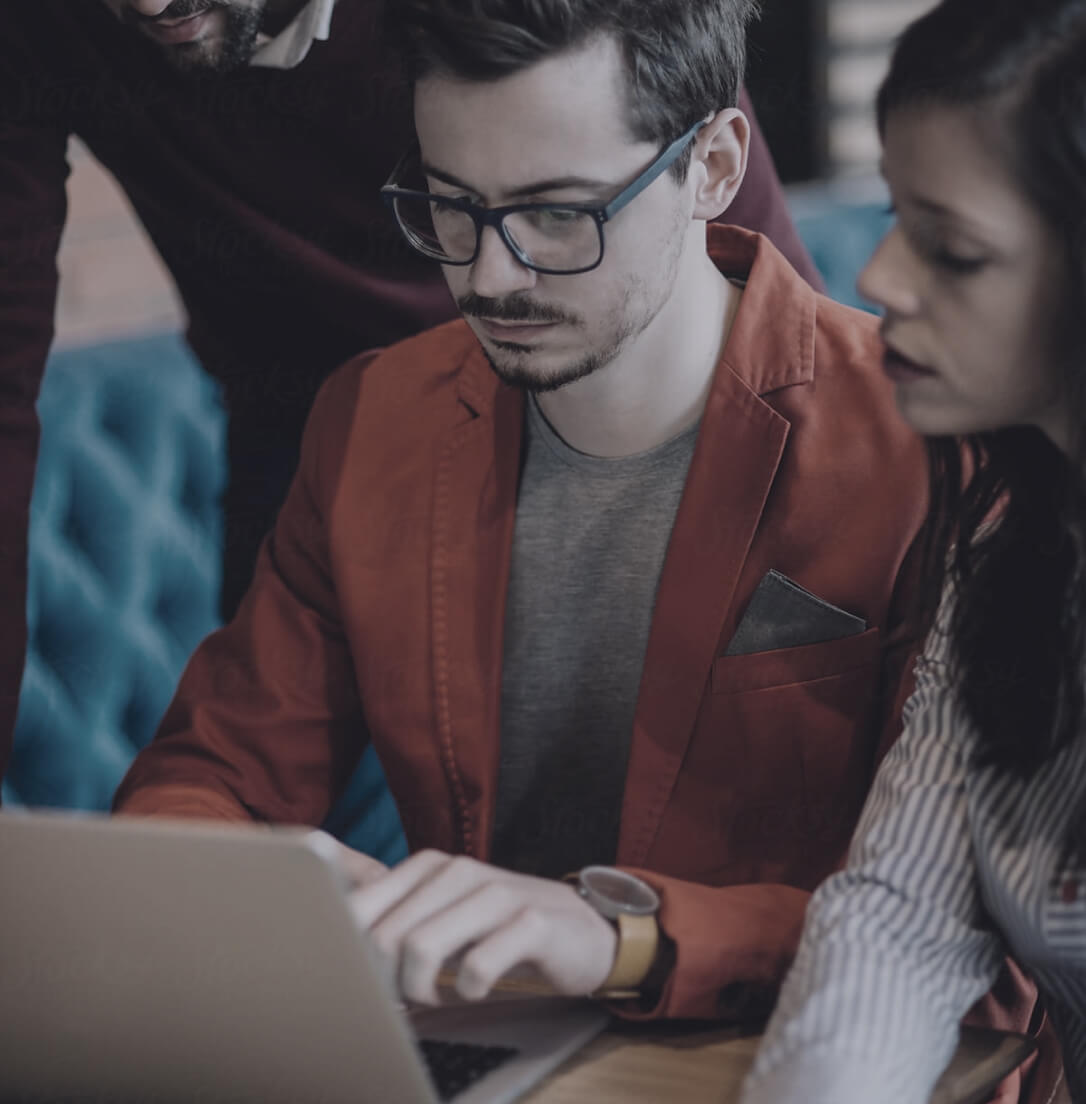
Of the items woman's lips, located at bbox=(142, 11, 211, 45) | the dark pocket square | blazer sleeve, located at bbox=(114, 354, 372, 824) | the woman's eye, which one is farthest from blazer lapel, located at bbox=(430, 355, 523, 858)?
the woman's eye

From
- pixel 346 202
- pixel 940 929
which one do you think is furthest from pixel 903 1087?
pixel 346 202

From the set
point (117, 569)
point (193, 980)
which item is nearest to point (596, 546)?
point (193, 980)

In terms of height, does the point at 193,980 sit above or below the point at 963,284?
below

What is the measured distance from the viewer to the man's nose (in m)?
1.22

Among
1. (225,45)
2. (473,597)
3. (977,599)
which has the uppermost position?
(225,45)

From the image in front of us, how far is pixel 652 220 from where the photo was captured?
1.26 m

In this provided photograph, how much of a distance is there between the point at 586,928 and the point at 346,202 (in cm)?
97

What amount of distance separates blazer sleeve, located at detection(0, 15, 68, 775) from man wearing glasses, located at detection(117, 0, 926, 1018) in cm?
22

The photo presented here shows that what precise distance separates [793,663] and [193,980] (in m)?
0.61

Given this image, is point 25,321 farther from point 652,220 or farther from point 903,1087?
point 903,1087

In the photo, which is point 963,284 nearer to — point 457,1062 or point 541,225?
point 541,225

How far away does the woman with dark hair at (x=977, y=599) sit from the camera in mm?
857

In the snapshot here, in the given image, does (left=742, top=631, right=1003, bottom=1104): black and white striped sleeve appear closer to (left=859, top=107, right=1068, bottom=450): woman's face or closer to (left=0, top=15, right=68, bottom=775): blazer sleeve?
(left=859, top=107, right=1068, bottom=450): woman's face

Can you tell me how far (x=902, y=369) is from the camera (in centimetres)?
94
